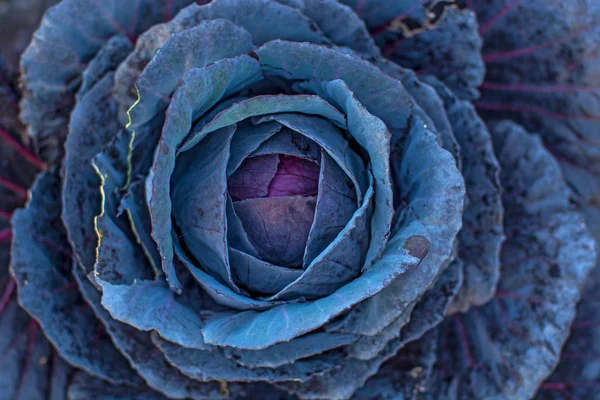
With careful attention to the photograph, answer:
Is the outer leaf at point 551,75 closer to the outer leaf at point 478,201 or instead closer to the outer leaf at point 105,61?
the outer leaf at point 478,201

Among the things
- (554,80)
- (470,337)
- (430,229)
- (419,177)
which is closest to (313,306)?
(430,229)

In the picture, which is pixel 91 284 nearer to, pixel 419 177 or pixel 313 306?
pixel 313 306

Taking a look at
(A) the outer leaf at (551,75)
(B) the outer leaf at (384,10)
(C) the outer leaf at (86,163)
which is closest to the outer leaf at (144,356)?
(C) the outer leaf at (86,163)

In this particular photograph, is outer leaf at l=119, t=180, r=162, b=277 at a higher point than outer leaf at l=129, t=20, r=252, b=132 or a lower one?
lower

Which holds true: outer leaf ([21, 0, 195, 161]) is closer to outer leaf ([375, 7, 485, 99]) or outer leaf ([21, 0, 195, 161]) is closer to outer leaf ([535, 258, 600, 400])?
outer leaf ([375, 7, 485, 99])

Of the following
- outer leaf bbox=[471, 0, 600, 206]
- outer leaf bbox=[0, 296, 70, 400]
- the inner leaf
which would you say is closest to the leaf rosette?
the inner leaf

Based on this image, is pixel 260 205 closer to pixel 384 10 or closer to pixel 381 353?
pixel 381 353
